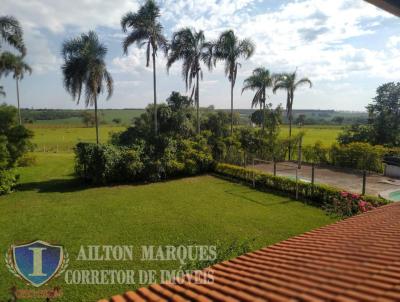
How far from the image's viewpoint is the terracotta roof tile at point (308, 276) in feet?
7.87

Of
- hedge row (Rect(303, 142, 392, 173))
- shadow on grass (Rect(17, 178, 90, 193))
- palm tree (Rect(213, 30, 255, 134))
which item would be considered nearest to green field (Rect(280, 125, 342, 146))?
hedge row (Rect(303, 142, 392, 173))

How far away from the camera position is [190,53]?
774 inches

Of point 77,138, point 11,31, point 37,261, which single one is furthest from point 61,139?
point 37,261

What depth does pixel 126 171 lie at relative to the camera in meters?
15.6

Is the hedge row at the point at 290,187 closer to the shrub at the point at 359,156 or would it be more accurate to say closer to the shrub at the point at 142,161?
the shrub at the point at 142,161

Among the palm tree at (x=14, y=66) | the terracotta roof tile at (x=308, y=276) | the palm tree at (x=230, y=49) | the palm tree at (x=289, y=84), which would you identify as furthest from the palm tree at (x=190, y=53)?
the terracotta roof tile at (x=308, y=276)

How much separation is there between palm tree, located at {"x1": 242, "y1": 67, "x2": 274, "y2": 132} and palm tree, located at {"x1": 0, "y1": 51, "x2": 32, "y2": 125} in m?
17.4

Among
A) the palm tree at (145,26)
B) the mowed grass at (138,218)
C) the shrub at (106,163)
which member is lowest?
the mowed grass at (138,218)

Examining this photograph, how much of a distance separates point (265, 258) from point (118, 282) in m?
3.73

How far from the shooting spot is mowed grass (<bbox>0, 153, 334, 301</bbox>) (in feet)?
24.0

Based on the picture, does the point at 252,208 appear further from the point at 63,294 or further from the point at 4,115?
the point at 4,115

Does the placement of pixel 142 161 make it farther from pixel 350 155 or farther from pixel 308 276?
pixel 308 276

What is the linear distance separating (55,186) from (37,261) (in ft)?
34.2

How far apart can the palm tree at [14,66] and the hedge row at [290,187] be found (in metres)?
14.8
